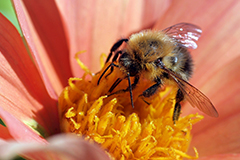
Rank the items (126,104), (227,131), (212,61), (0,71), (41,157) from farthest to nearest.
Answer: (212,61) → (227,131) → (126,104) → (0,71) → (41,157)

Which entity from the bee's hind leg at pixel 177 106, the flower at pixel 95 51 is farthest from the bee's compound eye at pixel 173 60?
the flower at pixel 95 51

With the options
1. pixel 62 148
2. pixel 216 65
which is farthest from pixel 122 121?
pixel 216 65

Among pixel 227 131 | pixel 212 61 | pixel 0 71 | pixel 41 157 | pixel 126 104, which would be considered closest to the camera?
pixel 41 157

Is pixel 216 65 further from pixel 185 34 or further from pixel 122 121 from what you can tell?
pixel 122 121

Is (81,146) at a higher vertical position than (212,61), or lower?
lower

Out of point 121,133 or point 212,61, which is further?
point 212,61

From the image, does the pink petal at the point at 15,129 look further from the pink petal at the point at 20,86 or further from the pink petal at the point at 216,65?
the pink petal at the point at 216,65

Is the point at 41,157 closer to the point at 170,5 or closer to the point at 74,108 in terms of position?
the point at 74,108

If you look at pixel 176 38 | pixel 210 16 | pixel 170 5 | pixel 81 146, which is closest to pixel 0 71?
pixel 81 146
